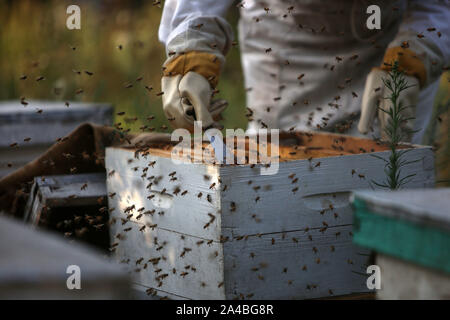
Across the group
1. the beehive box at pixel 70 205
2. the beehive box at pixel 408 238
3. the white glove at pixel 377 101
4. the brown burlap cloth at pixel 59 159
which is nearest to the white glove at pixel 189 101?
the brown burlap cloth at pixel 59 159

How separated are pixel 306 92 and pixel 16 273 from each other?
2.38m

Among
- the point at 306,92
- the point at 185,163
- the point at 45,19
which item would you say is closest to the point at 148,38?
the point at 45,19

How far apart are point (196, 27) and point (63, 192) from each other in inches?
27.8

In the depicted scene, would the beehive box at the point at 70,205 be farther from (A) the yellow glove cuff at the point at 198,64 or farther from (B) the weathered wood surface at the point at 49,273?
(B) the weathered wood surface at the point at 49,273

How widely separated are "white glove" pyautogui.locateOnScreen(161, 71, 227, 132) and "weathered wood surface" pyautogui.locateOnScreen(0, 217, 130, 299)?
1.20 m

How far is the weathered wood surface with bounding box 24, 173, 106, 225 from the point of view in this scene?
81.7 inches

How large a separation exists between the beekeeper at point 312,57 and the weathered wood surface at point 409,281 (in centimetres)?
89

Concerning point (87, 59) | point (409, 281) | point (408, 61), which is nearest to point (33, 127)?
point (408, 61)

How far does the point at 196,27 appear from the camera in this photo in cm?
210

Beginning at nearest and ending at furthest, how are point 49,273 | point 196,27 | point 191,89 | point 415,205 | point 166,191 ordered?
point 49,273, point 415,205, point 166,191, point 191,89, point 196,27

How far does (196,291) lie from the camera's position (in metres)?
1.76

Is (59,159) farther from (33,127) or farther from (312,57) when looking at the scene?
(312,57)
